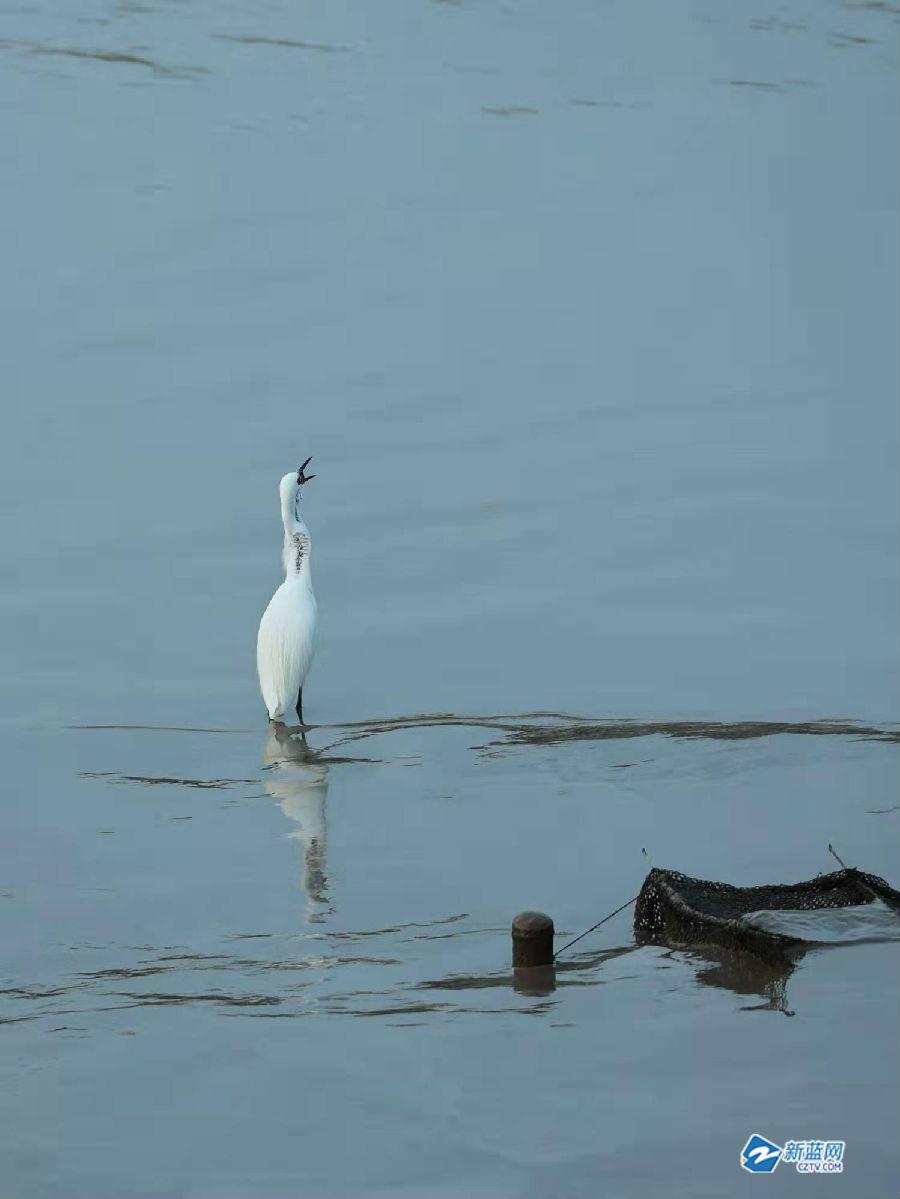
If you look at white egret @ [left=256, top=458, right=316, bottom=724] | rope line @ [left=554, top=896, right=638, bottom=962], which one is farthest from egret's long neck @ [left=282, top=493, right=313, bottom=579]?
Answer: rope line @ [left=554, top=896, right=638, bottom=962]

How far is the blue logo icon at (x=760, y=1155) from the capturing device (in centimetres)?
449

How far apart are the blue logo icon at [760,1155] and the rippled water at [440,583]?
69 mm

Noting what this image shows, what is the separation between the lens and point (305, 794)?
7.78m

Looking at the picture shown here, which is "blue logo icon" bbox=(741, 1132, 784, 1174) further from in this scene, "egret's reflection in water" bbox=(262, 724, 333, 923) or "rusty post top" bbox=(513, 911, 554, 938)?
"egret's reflection in water" bbox=(262, 724, 333, 923)

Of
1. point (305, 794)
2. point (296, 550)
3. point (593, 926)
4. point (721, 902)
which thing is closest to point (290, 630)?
point (296, 550)

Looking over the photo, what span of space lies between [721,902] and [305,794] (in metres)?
2.38

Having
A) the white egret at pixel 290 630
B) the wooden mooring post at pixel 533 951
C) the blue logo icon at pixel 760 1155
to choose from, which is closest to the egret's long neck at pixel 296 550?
the white egret at pixel 290 630

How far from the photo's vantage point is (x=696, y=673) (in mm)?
9461

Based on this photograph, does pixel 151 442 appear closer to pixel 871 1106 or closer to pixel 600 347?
pixel 600 347

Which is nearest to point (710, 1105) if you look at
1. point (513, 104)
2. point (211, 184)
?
point (211, 184)

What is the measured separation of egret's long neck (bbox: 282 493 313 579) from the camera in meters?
9.65

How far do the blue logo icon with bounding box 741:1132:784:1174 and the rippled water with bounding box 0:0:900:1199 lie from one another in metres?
0.07

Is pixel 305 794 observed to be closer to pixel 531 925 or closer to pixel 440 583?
pixel 531 925

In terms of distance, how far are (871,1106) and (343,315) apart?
11733 millimetres
